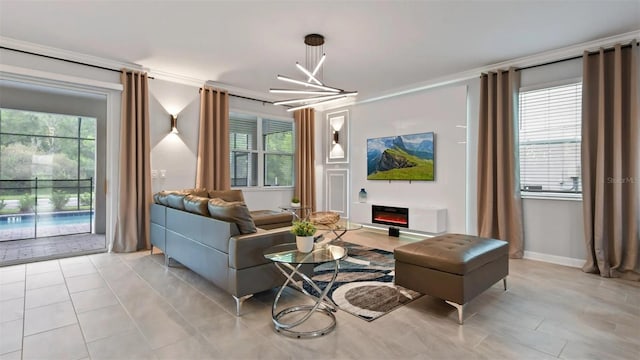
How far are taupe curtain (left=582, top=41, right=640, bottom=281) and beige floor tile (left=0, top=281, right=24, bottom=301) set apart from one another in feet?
19.9

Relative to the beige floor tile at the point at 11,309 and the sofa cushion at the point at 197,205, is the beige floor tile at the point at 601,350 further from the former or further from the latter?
the beige floor tile at the point at 11,309

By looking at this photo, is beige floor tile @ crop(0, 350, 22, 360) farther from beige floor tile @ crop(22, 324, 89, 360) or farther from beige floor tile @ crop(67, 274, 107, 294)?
beige floor tile @ crop(67, 274, 107, 294)

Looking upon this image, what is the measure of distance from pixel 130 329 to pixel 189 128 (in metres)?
3.77

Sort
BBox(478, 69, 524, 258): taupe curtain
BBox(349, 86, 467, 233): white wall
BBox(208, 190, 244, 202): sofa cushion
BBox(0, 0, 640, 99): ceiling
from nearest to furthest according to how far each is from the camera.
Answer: BBox(0, 0, 640, 99): ceiling → BBox(478, 69, 524, 258): taupe curtain → BBox(208, 190, 244, 202): sofa cushion → BBox(349, 86, 467, 233): white wall

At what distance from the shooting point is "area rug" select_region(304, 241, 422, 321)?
277 cm

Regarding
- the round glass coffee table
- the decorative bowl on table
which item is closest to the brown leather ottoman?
the round glass coffee table

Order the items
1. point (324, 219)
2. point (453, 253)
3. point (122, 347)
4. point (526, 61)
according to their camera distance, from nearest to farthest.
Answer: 1. point (122, 347)
2. point (453, 253)
3. point (324, 219)
4. point (526, 61)

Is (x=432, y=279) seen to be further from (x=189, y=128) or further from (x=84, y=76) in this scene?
(x=84, y=76)

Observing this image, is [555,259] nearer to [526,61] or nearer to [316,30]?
[526,61]

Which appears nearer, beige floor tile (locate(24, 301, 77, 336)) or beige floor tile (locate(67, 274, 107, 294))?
beige floor tile (locate(24, 301, 77, 336))

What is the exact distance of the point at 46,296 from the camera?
302 cm

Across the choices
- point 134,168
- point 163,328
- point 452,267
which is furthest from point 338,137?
point 163,328

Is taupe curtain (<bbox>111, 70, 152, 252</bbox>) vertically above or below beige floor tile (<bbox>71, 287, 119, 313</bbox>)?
above

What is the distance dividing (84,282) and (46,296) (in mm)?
389
